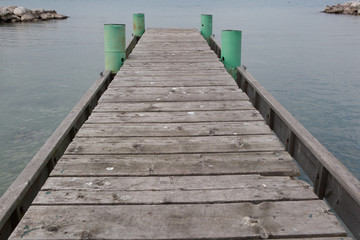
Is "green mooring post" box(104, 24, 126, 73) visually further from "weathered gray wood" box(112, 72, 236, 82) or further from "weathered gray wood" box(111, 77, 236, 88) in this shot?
"weathered gray wood" box(111, 77, 236, 88)

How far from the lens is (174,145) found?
11.6 feet

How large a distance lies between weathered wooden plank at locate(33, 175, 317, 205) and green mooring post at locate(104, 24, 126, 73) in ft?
15.9

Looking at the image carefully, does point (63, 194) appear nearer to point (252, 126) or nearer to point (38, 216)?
point (38, 216)

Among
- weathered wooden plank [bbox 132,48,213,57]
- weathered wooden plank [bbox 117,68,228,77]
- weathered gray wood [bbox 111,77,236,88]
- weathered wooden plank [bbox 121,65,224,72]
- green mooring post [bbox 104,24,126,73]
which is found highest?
green mooring post [bbox 104,24,126,73]

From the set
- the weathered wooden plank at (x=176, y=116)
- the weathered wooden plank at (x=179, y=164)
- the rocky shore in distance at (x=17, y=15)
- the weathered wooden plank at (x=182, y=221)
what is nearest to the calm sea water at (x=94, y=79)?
the weathered wooden plank at (x=176, y=116)

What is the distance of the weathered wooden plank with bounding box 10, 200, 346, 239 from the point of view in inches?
87.7

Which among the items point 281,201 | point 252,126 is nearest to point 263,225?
point 281,201

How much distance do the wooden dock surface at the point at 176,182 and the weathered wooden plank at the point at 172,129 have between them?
11 mm

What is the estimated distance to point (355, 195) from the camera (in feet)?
8.02

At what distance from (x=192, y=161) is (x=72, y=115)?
1846 mm

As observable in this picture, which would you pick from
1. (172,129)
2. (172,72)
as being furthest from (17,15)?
(172,129)

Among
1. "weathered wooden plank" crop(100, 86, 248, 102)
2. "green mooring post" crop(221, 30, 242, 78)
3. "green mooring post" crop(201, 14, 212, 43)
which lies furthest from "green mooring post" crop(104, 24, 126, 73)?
"green mooring post" crop(201, 14, 212, 43)

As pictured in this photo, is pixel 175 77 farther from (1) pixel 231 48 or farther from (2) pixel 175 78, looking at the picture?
(1) pixel 231 48

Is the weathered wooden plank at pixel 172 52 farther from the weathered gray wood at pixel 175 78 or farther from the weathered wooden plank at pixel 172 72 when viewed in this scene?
the weathered gray wood at pixel 175 78
